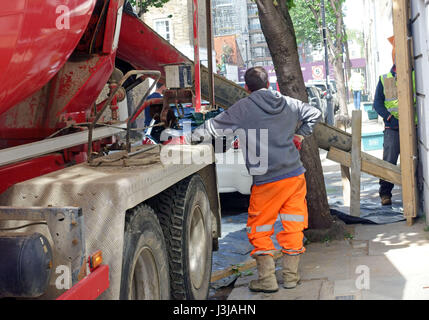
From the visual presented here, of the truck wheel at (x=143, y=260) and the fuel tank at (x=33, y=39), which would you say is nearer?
the fuel tank at (x=33, y=39)

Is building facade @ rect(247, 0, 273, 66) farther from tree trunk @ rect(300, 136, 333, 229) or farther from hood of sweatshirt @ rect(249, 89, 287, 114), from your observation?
hood of sweatshirt @ rect(249, 89, 287, 114)

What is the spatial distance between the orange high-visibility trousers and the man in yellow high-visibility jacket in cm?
360

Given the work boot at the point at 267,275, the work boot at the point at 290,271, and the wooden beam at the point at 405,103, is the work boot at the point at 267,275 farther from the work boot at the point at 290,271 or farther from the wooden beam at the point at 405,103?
the wooden beam at the point at 405,103

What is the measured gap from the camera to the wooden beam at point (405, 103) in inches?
271

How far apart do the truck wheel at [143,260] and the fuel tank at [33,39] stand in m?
0.87

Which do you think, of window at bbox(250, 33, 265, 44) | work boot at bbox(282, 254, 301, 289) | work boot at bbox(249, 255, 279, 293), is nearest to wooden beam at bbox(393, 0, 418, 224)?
work boot at bbox(282, 254, 301, 289)

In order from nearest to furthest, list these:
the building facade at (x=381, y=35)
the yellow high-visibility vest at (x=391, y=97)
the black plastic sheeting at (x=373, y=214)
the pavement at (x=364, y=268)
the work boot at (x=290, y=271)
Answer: the pavement at (x=364, y=268) < the work boot at (x=290, y=271) < the black plastic sheeting at (x=373, y=214) < the yellow high-visibility vest at (x=391, y=97) < the building facade at (x=381, y=35)

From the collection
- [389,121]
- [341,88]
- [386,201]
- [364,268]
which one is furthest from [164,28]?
[364,268]

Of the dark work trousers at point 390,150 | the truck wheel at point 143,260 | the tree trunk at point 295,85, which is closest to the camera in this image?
the truck wheel at point 143,260

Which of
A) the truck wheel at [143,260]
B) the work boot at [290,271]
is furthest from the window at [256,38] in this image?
the truck wheel at [143,260]

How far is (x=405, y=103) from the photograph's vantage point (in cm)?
695

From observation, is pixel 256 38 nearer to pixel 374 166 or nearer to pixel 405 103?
pixel 374 166

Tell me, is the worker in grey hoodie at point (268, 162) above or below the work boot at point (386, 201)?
above
